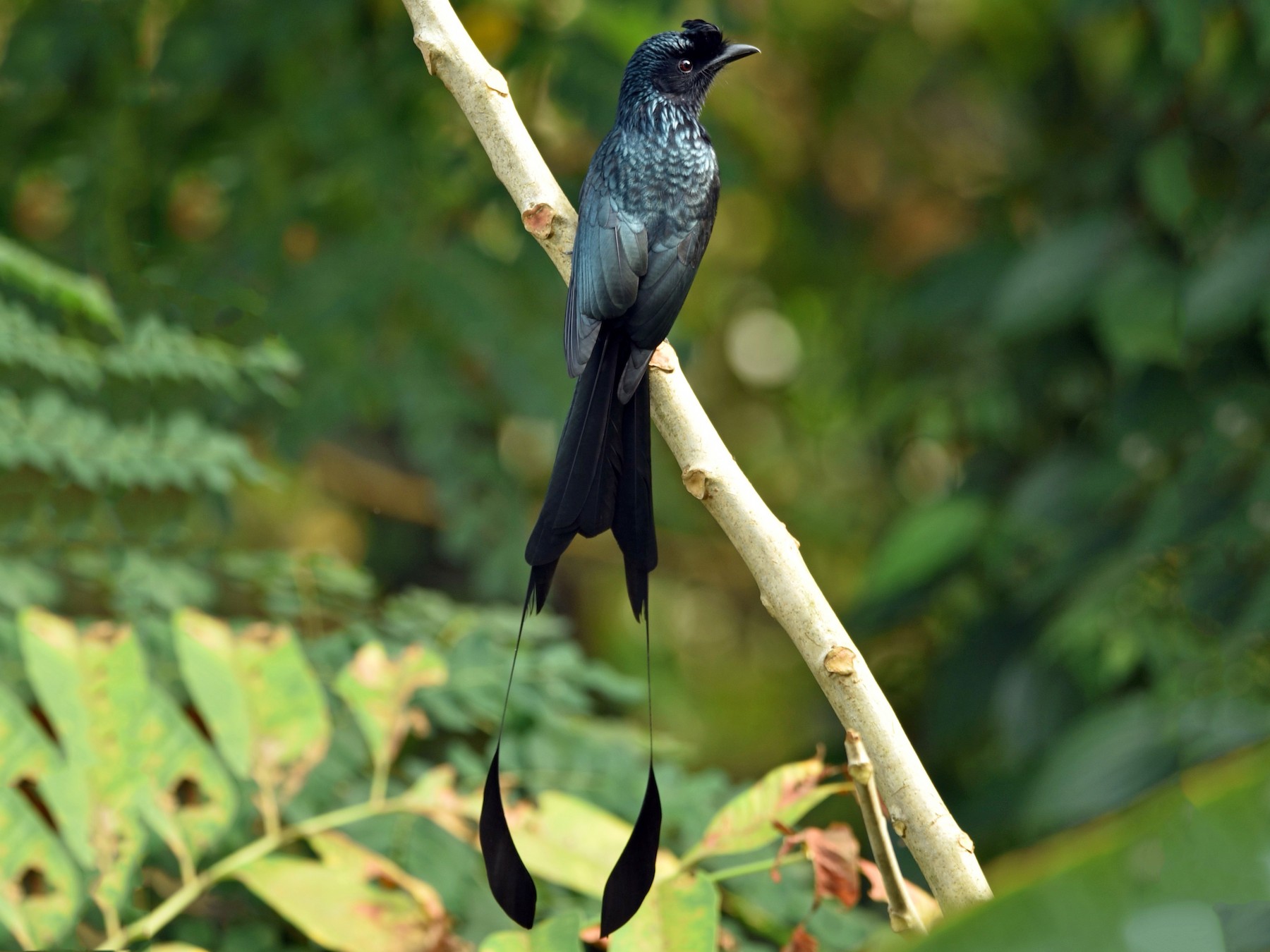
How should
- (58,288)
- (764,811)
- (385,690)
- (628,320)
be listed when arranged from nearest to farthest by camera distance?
(628,320) → (764,811) → (385,690) → (58,288)

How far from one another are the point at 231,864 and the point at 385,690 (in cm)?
22

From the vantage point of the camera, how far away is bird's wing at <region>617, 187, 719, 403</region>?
80 centimetres

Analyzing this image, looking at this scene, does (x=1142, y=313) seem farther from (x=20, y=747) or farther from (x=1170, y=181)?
(x=20, y=747)

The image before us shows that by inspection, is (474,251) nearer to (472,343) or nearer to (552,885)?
(472,343)

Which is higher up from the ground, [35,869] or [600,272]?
[600,272]

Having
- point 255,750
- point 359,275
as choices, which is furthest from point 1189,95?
point 255,750

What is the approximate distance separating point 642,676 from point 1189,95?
1.86 meters

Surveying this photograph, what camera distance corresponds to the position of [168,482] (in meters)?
1.45

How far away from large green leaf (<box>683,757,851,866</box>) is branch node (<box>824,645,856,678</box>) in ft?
0.72

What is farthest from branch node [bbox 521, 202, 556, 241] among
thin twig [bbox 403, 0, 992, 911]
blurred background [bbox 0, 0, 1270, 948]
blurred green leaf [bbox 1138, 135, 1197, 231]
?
blurred green leaf [bbox 1138, 135, 1197, 231]

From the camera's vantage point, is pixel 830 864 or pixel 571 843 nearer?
pixel 830 864

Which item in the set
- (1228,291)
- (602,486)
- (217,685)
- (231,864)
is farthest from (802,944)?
(1228,291)

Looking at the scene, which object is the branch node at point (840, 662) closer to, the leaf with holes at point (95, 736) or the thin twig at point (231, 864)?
the thin twig at point (231, 864)

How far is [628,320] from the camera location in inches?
32.0
